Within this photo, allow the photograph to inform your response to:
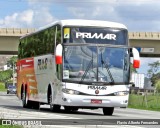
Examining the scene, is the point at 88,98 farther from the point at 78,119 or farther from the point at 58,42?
the point at 78,119

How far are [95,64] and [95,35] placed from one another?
4.27 feet

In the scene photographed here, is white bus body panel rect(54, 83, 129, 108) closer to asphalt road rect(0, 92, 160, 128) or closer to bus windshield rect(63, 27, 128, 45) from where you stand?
asphalt road rect(0, 92, 160, 128)

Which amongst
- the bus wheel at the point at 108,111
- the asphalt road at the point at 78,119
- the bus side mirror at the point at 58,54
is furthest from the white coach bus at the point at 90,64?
Result: the asphalt road at the point at 78,119

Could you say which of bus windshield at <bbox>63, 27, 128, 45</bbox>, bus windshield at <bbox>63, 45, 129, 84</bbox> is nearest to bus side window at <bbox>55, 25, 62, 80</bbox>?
bus windshield at <bbox>63, 45, 129, 84</bbox>

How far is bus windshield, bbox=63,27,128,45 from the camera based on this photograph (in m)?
22.9

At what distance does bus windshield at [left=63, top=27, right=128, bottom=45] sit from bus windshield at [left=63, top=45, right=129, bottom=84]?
0.30 m

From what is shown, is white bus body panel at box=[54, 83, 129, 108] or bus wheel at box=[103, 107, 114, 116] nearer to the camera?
white bus body panel at box=[54, 83, 129, 108]

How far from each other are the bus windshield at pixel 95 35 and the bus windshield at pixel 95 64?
0.30 meters

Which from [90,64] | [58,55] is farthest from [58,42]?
[90,64]

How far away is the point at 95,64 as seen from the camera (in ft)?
74.0

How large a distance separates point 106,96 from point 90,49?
75.9 inches

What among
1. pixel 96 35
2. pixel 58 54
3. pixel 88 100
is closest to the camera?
pixel 58 54

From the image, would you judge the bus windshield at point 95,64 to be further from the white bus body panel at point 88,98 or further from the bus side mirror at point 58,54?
the bus side mirror at point 58,54

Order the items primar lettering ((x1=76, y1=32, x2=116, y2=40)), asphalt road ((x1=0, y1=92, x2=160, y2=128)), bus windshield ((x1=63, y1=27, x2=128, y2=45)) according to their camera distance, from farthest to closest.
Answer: primar lettering ((x1=76, y1=32, x2=116, y2=40)) < bus windshield ((x1=63, y1=27, x2=128, y2=45)) < asphalt road ((x1=0, y1=92, x2=160, y2=128))
